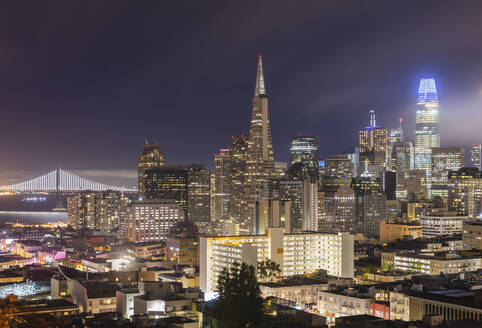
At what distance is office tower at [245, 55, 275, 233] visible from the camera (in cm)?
12425

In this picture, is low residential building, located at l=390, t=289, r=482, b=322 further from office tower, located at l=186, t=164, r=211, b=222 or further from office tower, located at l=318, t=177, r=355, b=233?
office tower, located at l=186, t=164, r=211, b=222

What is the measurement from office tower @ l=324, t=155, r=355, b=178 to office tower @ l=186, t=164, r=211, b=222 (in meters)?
30.3

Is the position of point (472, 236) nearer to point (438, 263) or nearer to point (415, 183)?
point (438, 263)

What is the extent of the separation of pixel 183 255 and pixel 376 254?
2136 centimetres

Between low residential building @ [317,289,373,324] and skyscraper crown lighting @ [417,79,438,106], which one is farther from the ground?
skyscraper crown lighting @ [417,79,438,106]

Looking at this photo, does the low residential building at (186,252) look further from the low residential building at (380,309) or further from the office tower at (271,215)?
the low residential building at (380,309)

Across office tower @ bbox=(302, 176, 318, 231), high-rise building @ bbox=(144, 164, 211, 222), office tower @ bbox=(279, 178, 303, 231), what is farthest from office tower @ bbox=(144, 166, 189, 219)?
office tower @ bbox=(302, 176, 318, 231)

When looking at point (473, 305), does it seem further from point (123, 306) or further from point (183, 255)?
point (183, 255)

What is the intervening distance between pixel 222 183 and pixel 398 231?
5531 centimetres

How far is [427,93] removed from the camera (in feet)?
603

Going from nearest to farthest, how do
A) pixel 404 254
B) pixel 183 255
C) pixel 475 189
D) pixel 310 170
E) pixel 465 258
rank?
pixel 465 258, pixel 404 254, pixel 183 255, pixel 475 189, pixel 310 170

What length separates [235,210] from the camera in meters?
125

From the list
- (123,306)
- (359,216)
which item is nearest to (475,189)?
(359,216)

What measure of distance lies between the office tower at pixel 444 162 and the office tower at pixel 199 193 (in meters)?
53.7
